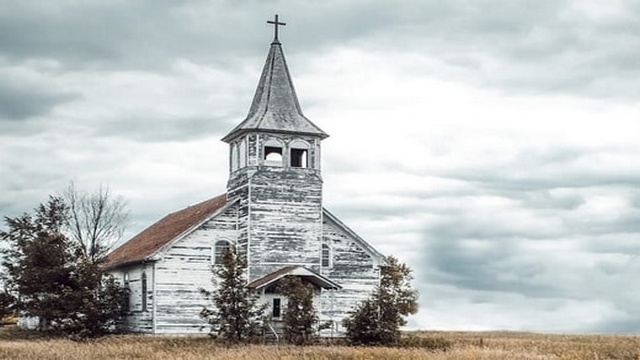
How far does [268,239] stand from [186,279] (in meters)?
4.29

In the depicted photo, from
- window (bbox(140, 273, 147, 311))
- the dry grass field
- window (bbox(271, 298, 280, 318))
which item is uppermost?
window (bbox(140, 273, 147, 311))

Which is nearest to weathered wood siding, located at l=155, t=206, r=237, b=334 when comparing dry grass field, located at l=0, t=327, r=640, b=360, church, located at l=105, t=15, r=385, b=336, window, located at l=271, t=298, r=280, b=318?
church, located at l=105, t=15, r=385, b=336

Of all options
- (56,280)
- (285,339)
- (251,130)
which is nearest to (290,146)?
(251,130)

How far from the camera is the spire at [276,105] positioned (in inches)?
2026

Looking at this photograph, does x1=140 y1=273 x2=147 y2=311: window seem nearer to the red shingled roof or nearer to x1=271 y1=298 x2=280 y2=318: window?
the red shingled roof

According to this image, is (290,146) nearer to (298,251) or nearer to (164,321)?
(298,251)

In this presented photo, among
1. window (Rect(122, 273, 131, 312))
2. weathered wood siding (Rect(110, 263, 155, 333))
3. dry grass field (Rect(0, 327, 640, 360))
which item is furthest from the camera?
window (Rect(122, 273, 131, 312))

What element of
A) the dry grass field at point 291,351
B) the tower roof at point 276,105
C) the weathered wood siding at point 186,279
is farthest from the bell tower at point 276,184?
the dry grass field at point 291,351

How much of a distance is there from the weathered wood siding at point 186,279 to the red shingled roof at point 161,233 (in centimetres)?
63

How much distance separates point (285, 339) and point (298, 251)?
594cm

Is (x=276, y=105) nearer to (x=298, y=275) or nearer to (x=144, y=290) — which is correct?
(x=298, y=275)

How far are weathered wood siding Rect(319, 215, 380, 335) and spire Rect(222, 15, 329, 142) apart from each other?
5.01 meters

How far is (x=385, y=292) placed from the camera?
4678cm

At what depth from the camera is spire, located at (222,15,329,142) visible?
2026 inches
